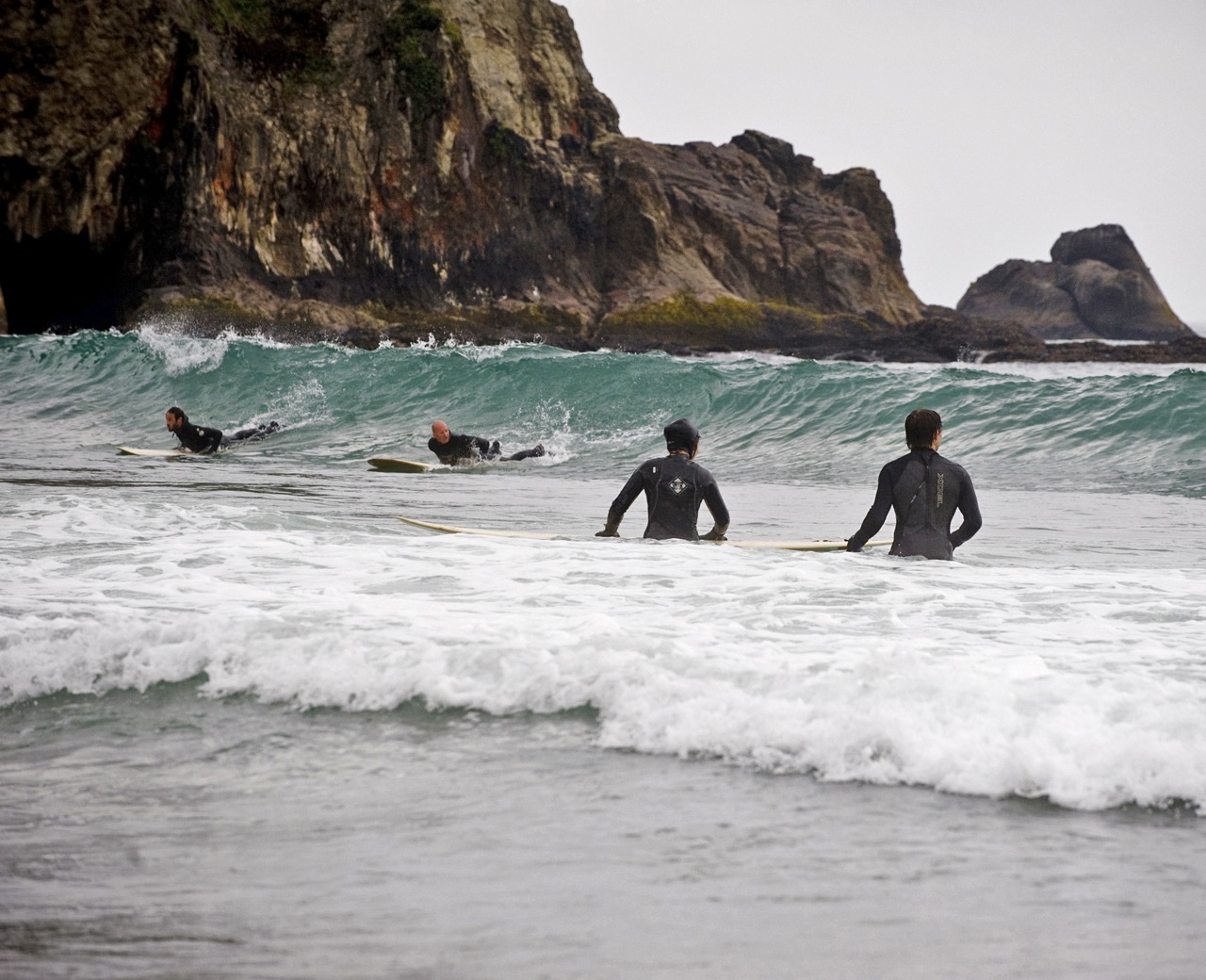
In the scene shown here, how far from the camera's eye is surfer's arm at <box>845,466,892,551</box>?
7355 millimetres

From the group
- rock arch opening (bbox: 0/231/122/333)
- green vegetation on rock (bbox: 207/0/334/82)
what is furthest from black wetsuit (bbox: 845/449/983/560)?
green vegetation on rock (bbox: 207/0/334/82)

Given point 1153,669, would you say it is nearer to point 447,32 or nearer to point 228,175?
point 228,175

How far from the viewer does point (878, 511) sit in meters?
7.36

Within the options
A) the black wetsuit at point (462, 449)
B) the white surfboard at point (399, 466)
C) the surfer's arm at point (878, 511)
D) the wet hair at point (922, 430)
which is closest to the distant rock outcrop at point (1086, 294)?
the black wetsuit at point (462, 449)

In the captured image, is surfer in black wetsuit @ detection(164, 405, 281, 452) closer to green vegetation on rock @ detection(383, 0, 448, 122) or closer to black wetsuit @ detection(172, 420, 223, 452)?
black wetsuit @ detection(172, 420, 223, 452)

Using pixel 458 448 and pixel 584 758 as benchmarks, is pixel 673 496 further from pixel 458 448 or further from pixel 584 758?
pixel 458 448

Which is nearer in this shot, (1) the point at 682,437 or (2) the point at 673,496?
(1) the point at 682,437

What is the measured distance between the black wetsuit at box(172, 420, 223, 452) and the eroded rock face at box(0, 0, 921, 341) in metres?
26.2

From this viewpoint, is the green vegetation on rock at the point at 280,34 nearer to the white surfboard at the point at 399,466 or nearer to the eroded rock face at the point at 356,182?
the eroded rock face at the point at 356,182

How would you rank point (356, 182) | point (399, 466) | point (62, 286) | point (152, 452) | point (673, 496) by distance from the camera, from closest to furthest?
point (673, 496) < point (399, 466) < point (152, 452) < point (62, 286) < point (356, 182)

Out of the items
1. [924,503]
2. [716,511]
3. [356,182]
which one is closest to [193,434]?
[716,511]

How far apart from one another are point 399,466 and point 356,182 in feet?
118

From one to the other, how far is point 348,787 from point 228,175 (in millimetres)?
45006

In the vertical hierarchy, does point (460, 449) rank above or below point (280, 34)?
below
